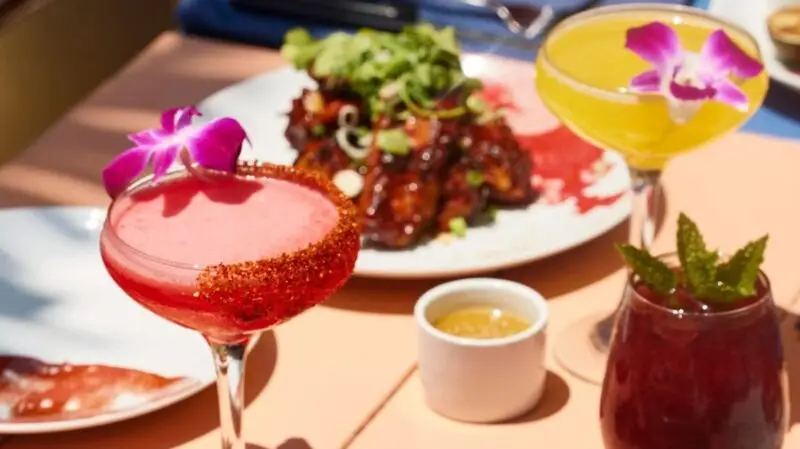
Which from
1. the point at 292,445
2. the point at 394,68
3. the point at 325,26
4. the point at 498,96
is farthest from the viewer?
the point at 325,26

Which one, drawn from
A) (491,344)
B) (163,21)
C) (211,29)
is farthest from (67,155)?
(163,21)

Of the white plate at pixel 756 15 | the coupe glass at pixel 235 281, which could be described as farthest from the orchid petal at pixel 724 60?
the white plate at pixel 756 15

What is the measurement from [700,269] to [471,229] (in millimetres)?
475

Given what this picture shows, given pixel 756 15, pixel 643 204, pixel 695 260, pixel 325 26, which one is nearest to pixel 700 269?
pixel 695 260

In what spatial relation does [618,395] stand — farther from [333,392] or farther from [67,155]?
[67,155]

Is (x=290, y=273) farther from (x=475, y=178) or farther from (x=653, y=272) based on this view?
(x=475, y=178)

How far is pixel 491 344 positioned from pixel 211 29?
1.06m

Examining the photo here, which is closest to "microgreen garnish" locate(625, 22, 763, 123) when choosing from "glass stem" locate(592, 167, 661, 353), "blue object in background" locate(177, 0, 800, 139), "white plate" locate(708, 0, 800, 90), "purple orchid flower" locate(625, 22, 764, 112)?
"purple orchid flower" locate(625, 22, 764, 112)

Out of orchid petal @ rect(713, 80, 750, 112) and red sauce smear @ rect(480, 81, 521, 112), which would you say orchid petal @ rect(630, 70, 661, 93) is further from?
red sauce smear @ rect(480, 81, 521, 112)

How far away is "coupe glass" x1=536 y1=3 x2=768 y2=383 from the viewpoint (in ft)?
3.53

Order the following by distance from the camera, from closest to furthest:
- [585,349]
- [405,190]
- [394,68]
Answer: [585,349], [405,190], [394,68]

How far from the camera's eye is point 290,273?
2.62ft

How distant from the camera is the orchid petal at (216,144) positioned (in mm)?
898

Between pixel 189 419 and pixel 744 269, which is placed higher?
pixel 744 269
